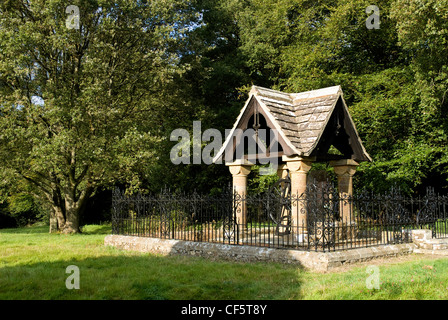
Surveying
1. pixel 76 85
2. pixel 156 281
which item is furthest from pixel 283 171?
pixel 76 85

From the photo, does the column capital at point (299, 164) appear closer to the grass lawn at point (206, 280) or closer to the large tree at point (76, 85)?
the grass lawn at point (206, 280)

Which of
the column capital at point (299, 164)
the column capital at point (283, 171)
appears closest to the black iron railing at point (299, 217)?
the column capital at point (299, 164)

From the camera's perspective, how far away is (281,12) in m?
23.9

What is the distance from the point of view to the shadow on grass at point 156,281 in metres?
6.91

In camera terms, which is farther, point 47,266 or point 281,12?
point 281,12

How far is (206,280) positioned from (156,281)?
982 mm

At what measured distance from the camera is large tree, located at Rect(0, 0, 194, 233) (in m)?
17.0

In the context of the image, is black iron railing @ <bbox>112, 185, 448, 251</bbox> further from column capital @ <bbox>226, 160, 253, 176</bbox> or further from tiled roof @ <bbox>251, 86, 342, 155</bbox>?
tiled roof @ <bbox>251, 86, 342, 155</bbox>

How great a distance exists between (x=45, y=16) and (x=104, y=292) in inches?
616

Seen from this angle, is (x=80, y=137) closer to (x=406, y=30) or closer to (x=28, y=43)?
(x=28, y=43)

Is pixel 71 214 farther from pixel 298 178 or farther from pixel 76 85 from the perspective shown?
pixel 298 178

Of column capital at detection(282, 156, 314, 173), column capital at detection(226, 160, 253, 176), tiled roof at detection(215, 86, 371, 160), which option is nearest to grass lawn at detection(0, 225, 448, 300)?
column capital at detection(282, 156, 314, 173)

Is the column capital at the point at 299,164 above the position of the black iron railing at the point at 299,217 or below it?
above
